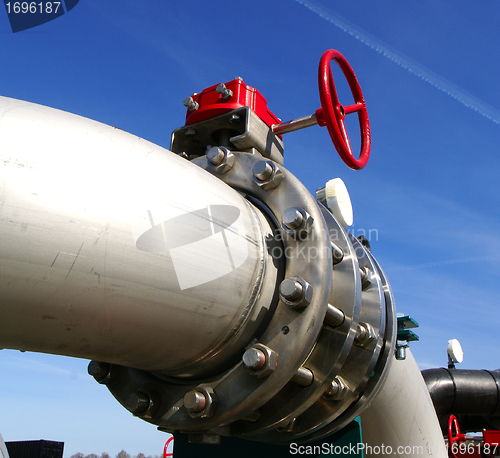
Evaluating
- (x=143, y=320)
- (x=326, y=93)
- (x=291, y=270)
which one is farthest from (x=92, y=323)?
(x=326, y=93)

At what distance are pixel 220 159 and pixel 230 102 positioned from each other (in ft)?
1.21

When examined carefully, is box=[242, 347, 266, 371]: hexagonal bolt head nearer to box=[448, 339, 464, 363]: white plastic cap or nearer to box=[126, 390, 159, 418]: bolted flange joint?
box=[126, 390, 159, 418]: bolted flange joint

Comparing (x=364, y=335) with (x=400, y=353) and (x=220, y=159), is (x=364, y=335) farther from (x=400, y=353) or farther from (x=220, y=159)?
(x=220, y=159)

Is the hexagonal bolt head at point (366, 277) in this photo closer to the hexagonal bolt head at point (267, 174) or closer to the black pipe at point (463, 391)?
the hexagonal bolt head at point (267, 174)

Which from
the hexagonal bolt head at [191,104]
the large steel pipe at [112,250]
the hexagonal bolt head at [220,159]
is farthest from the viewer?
the hexagonal bolt head at [191,104]

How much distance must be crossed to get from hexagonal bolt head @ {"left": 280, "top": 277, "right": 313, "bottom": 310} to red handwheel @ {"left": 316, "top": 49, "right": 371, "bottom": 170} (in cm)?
81

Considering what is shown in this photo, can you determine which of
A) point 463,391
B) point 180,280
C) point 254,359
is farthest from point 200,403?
point 463,391

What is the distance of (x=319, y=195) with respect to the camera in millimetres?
2047

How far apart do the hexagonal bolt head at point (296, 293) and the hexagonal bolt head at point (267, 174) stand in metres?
0.34

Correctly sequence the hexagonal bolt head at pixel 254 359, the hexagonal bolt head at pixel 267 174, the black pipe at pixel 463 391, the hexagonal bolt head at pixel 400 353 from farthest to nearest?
the black pipe at pixel 463 391 < the hexagonal bolt head at pixel 400 353 < the hexagonal bolt head at pixel 267 174 < the hexagonal bolt head at pixel 254 359

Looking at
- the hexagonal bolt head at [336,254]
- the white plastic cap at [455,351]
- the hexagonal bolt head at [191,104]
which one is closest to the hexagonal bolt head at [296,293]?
the hexagonal bolt head at [336,254]

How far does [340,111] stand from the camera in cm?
190

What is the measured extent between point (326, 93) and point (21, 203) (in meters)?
1.26

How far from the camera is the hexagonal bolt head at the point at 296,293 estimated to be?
3.70 feet
